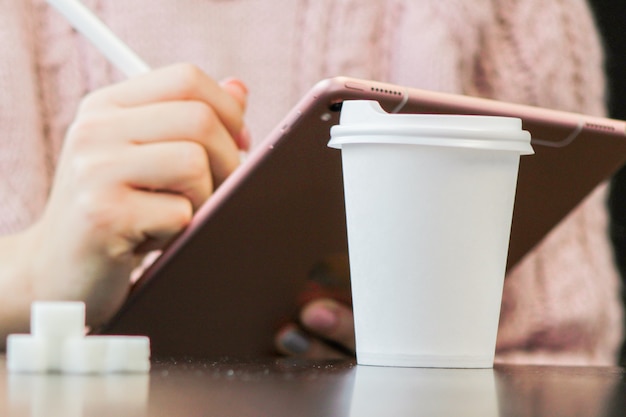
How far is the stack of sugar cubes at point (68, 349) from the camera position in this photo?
38 centimetres

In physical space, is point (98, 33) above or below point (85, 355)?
above

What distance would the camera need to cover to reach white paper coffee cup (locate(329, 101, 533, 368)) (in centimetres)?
44

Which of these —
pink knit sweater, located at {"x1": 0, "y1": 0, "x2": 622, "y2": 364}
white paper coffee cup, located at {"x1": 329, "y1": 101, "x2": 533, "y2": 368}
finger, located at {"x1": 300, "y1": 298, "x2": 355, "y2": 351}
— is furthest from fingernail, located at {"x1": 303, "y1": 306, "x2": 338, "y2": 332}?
pink knit sweater, located at {"x1": 0, "y1": 0, "x2": 622, "y2": 364}

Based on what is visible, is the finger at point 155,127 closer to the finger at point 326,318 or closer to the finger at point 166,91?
the finger at point 166,91

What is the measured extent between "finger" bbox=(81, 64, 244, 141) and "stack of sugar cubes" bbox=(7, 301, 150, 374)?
389 millimetres

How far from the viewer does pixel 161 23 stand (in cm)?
124

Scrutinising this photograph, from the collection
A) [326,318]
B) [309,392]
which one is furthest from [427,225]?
[326,318]

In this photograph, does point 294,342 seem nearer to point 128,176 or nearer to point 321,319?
point 321,319

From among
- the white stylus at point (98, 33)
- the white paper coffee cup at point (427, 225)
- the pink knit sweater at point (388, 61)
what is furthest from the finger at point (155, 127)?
the pink knit sweater at point (388, 61)

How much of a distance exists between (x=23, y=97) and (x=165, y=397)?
955mm

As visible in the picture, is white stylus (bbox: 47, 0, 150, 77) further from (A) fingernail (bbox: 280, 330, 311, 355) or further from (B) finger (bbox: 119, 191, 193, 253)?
(A) fingernail (bbox: 280, 330, 311, 355)

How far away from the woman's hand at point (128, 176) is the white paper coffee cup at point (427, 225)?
275 millimetres

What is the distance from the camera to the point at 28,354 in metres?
0.39

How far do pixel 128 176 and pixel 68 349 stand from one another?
36 centimetres
